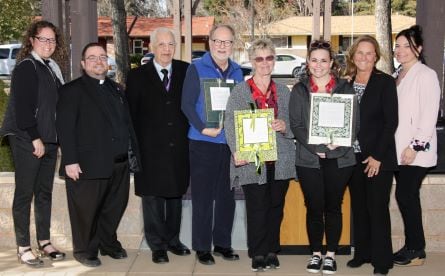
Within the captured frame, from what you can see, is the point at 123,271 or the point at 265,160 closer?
the point at 265,160

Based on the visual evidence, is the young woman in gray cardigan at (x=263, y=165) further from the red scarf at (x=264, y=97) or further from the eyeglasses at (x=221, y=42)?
the eyeglasses at (x=221, y=42)

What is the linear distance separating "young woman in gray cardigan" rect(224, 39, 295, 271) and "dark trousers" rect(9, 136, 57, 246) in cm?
165

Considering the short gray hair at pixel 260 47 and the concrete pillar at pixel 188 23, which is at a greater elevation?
the concrete pillar at pixel 188 23

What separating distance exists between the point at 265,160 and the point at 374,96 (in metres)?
1.00

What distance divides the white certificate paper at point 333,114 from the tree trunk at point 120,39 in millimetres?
14599

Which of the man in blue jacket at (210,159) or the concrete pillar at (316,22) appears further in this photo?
the concrete pillar at (316,22)

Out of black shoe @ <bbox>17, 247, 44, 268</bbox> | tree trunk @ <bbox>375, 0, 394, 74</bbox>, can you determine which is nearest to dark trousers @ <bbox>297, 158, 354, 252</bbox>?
black shoe @ <bbox>17, 247, 44, 268</bbox>

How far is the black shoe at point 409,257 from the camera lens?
5555 mm

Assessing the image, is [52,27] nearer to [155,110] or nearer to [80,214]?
[155,110]

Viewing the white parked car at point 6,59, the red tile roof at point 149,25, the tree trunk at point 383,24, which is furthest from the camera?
the red tile roof at point 149,25

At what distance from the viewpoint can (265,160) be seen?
16.9 ft

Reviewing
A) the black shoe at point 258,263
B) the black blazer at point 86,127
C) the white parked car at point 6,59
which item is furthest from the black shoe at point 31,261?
the white parked car at point 6,59

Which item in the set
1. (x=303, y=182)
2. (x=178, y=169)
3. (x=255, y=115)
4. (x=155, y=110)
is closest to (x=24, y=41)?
(x=155, y=110)

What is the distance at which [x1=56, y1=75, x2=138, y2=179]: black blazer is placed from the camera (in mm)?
5293
